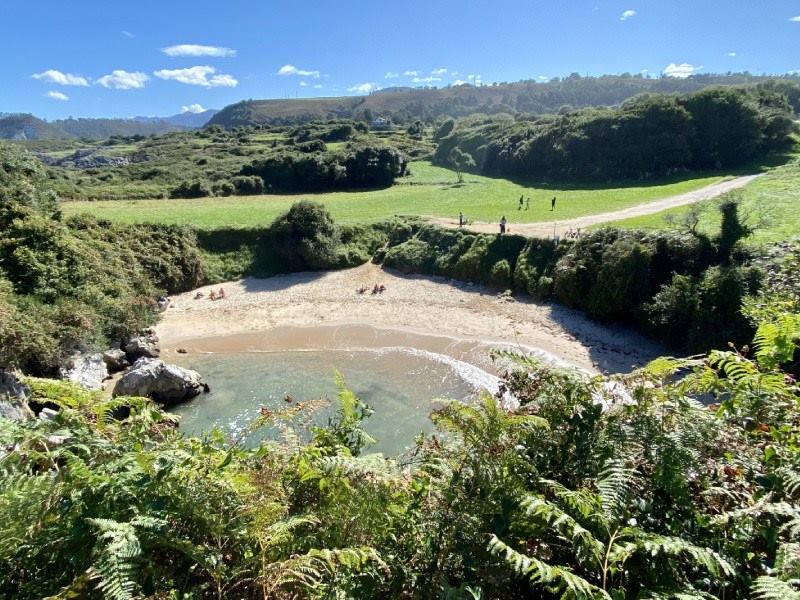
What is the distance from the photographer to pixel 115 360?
21906 millimetres

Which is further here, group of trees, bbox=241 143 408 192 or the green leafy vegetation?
group of trees, bbox=241 143 408 192

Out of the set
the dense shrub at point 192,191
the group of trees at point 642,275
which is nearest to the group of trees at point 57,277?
the group of trees at point 642,275

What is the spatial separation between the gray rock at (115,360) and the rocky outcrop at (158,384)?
259 centimetres

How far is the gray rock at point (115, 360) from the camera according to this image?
71.2 ft

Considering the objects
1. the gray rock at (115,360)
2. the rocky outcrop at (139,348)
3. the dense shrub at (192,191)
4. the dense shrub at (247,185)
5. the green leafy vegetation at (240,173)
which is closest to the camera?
the gray rock at (115,360)

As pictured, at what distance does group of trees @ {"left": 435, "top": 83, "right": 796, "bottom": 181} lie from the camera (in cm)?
5375

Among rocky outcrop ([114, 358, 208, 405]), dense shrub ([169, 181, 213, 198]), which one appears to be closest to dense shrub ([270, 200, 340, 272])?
rocky outcrop ([114, 358, 208, 405])

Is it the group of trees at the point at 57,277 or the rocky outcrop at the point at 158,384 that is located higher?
the group of trees at the point at 57,277

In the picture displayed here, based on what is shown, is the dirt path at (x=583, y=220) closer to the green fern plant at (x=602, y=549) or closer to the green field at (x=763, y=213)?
the green field at (x=763, y=213)

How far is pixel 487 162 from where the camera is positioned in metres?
72.1

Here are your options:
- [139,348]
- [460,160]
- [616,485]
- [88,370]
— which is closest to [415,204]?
[460,160]

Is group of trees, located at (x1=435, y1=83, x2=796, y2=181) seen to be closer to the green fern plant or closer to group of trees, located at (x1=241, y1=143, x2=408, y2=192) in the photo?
group of trees, located at (x1=241, y1=143, x2=408, y2=192)

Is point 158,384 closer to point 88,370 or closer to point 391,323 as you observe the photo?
point 88,370

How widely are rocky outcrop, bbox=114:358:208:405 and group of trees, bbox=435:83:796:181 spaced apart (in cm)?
5161
